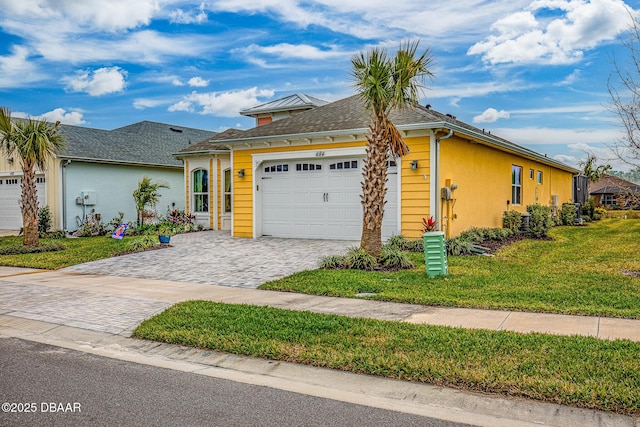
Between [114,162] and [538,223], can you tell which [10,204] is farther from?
[538,223]

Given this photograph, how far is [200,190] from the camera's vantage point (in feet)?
71.7

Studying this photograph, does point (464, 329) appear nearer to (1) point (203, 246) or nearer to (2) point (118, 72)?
(1) point (203, 246)

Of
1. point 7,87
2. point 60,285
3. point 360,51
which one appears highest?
point 7,87

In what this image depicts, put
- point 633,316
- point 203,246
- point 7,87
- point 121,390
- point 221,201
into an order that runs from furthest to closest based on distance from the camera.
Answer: point 7,87 → point 221,201 → point 203,246 → point 633,316 → point 121,390

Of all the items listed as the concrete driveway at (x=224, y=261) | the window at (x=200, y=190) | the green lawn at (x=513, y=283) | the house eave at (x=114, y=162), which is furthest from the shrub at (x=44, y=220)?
the green lawn at (x=513, y=283)

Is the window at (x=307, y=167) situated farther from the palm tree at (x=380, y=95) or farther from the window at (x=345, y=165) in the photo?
the palm tree at (x=380, y=95)

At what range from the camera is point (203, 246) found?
15328 mm

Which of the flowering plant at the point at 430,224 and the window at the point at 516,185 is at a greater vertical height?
the window at the point at 516,185

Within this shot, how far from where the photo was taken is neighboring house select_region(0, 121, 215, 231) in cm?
2108

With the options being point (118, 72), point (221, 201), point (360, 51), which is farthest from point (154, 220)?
point (360, 51)

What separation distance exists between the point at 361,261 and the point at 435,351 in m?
5.82

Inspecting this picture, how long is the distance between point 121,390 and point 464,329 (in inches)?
148

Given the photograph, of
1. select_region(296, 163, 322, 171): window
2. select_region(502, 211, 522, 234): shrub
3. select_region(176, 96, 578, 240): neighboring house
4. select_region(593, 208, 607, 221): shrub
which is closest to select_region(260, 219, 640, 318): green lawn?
select_region(176, 96, 578, 240): neighboring house

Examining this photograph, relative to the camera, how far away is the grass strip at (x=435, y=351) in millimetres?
4238
